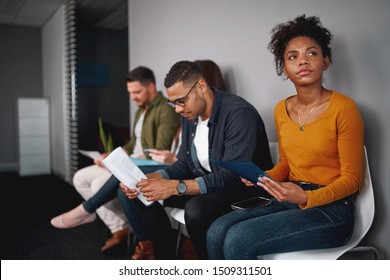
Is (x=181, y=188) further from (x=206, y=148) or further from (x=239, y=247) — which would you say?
(x=239, y=247)

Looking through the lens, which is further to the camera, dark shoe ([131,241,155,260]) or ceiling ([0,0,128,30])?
ceiling ([0,0,128,30])

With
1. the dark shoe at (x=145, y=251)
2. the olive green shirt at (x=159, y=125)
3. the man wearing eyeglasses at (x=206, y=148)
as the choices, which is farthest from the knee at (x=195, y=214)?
the olive green shirt at (x=159, y=125)

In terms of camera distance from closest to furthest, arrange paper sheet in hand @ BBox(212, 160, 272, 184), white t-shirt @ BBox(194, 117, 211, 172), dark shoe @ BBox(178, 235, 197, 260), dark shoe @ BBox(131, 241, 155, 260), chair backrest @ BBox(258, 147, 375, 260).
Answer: paper sheet in hand @ BBox(212, 160, 272, 184)
chair backrest @ BBox(258, 147, 375, 260)
white t-shirt @ BBox(194, 117, 211, 172)
dark shoe @ BBox(131, 241, 155, 260)
dark shoe @ BBox(178, 235, 197, 260)

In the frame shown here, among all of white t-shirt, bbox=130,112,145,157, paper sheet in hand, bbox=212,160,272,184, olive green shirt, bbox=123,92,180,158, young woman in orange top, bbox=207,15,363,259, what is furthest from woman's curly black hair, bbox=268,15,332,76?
white t-shirt, bbox=130,112,145,157

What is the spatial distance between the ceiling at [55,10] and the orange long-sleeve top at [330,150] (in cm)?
422

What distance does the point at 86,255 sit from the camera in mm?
2182

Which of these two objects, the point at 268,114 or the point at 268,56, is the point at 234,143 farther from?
the point at 268,56

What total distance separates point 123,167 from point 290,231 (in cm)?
71

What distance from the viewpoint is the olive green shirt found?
7.18 ft

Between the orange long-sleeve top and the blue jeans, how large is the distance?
63 mm

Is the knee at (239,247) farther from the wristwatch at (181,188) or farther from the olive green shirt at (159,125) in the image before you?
the olive green shirt at (159,125)

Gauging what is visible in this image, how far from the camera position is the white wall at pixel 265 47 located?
1339 mm

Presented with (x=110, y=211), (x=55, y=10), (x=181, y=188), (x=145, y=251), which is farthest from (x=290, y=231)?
(x=55, y=10)

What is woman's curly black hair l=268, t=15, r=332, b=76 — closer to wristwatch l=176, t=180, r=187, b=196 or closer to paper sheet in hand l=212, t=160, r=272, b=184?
paper sheet in hand l=212, t=160, r=272, b=184
